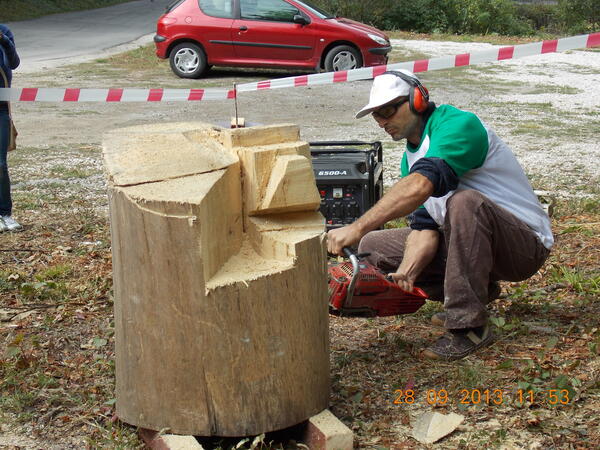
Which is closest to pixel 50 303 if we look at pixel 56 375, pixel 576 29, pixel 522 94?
pixel 56 375

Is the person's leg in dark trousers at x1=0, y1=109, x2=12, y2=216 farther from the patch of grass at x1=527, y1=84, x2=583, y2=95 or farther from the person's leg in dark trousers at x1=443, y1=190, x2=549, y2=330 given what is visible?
the patch of grass at x1=527, y1=84, x2=583, y2=95

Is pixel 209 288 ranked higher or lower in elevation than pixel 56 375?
higher

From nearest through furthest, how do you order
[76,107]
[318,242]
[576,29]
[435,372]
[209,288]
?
1. [209,288]
2. [318,242]
3. [435,372]
4. [76,107]
5. [576,29]

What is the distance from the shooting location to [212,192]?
8.98 feet

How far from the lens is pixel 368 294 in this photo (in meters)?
3.62

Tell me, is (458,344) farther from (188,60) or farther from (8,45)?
(188,60)

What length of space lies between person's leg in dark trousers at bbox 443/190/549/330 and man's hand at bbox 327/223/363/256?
17.5 inches

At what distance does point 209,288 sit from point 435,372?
1.24 meters

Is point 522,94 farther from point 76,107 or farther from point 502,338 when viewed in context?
point 502,338

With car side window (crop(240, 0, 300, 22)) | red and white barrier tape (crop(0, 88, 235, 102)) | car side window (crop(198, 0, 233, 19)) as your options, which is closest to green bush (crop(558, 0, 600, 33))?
car side window (crop(240, 0, 300, 22))

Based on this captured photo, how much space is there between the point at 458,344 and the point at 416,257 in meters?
0.44
